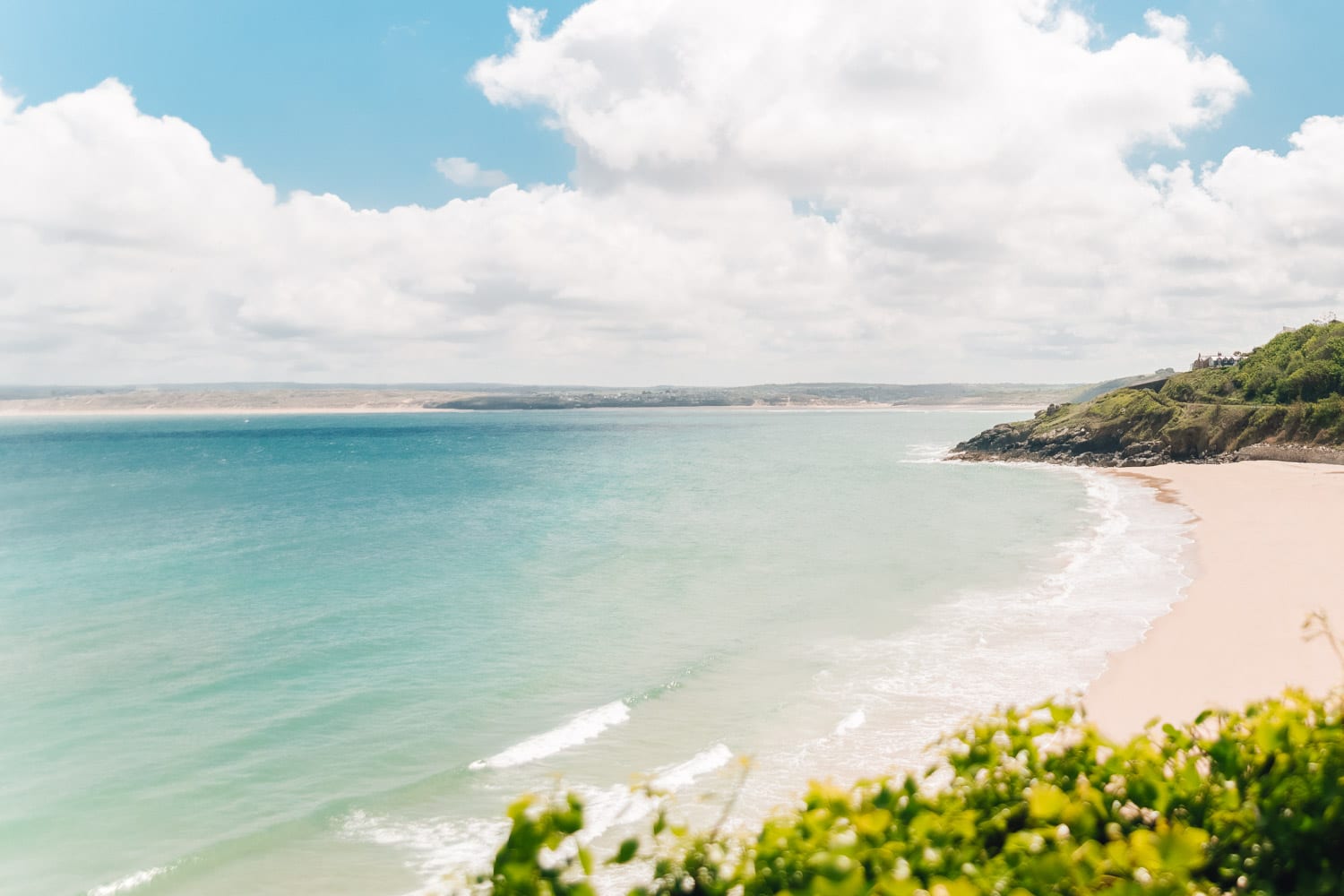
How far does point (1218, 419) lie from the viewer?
75.9 meters

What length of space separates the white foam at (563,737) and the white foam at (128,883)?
5.02 metres

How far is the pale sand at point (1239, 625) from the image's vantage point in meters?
16.5

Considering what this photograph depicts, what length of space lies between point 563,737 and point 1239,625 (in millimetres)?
18144

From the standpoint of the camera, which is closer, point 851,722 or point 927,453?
point 851,722

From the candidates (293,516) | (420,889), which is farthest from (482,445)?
(420,889)

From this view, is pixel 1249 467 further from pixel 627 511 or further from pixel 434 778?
pixel 434 778

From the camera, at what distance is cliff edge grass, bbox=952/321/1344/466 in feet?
232

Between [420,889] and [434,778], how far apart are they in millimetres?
3566

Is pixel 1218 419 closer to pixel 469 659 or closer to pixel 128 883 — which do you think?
pixel 469 659

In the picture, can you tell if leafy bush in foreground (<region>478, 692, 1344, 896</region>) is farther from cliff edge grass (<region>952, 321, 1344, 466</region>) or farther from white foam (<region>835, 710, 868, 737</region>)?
cliff edge grass (<region>952, 321, 1344, 466</region>)

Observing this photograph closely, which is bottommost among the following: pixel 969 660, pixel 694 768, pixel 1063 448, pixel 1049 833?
pixel 694 768

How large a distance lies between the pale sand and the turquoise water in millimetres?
1174

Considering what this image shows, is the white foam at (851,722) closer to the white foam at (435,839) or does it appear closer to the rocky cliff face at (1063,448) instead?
the white foam at (435,839)

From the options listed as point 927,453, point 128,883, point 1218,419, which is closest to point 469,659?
point 128,883
